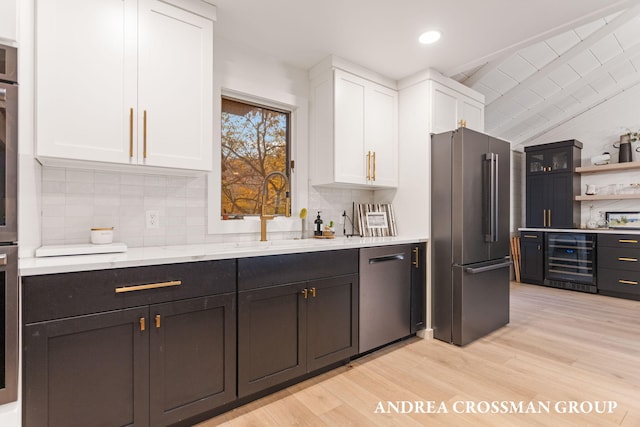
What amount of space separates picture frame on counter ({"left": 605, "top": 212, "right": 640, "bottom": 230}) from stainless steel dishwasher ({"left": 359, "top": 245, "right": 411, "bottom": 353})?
14.0 feet

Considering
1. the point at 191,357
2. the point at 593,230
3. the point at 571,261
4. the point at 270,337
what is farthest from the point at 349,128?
the point at 571,261

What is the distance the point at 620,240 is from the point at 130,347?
5896mm

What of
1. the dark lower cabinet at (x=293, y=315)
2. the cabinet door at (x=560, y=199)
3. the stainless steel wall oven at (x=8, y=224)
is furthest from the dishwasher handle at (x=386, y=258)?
the cabinet door at (x=560, y=199)

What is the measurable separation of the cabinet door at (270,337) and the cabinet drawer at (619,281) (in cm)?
487

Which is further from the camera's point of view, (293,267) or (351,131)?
(351,131)

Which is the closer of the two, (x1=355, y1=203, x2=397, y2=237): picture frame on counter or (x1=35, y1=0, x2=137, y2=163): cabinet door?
(x1=35, y1=0, x2=137, y2=163): cabinet door

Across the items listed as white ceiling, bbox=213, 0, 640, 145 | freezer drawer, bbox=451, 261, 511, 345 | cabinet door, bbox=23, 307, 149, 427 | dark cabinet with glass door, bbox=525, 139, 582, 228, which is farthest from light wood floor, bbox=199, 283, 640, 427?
white ceiling, bbox=213, 0, 640, 145

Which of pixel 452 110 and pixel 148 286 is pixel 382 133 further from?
pixel 148 286

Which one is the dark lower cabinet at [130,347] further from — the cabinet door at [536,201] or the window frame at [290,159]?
the cabinet door at [536,201]

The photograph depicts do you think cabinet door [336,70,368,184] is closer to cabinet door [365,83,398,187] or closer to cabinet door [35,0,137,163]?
cabinet door [365,83,398,187]

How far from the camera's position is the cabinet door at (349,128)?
9.21 feet

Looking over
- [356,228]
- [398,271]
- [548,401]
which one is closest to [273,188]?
[356,228]

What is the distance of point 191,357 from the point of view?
1677mm

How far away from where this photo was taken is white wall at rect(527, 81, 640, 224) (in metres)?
4.93
